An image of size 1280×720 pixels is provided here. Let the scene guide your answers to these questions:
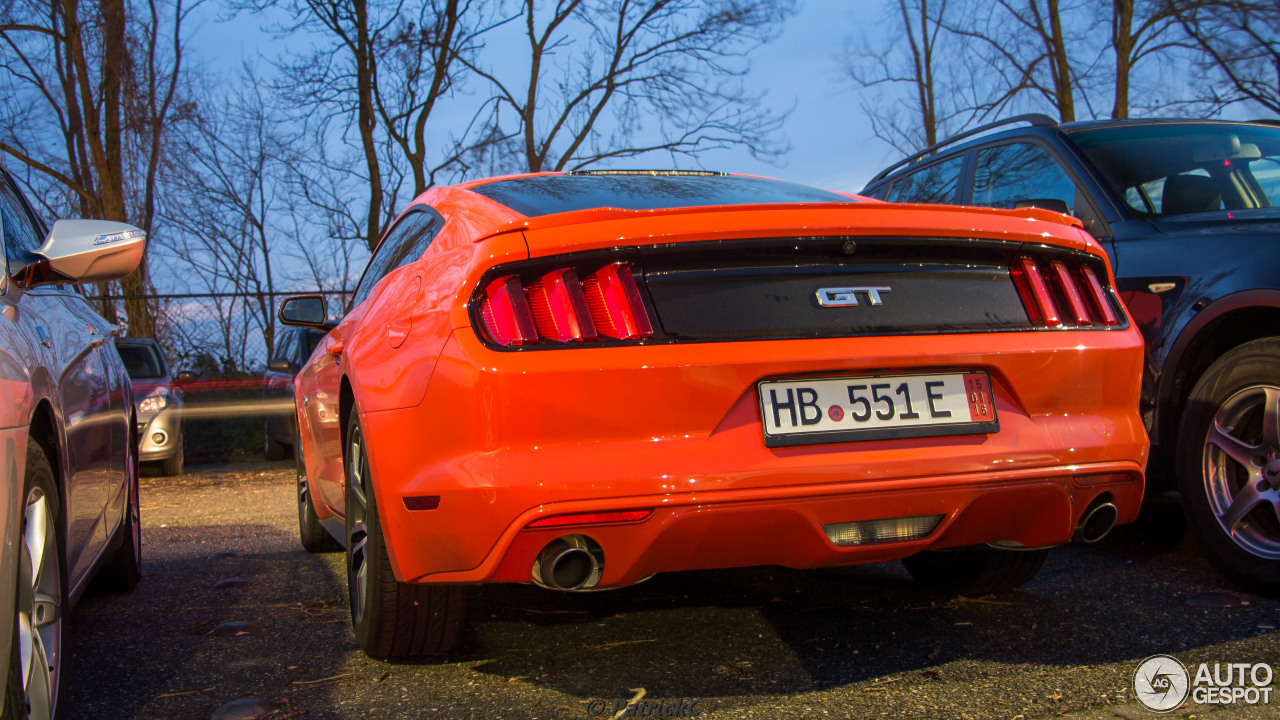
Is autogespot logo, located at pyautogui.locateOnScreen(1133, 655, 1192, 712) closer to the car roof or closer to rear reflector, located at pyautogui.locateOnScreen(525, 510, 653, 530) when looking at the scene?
rear reflector, located at pyautogui.locateOnScreen(525, 510, 653, 530)

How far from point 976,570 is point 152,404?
340 inches

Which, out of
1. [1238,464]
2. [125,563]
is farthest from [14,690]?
[1238,464]

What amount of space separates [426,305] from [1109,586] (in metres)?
2.57

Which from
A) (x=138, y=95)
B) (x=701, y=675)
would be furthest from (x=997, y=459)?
(x=138, y=95)

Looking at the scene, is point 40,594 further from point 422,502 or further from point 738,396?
point 738,396

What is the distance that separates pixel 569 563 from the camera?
2.23m

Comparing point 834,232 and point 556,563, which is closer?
point 556,563

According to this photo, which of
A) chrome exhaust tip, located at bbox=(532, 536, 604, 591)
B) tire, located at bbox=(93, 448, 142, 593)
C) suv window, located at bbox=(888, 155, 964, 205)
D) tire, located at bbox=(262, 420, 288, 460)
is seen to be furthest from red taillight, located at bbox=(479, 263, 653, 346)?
tire, located at bbox=(262, 420, 288, 460)

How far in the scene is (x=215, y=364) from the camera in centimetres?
1390

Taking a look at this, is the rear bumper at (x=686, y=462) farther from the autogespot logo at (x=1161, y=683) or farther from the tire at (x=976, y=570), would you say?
the tire at (x=976, y=570)

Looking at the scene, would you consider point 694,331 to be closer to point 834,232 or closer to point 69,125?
point 834,232

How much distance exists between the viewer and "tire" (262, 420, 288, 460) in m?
11.8

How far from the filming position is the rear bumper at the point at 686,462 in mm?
2166

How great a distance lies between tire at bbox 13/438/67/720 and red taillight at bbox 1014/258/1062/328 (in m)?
2.30
